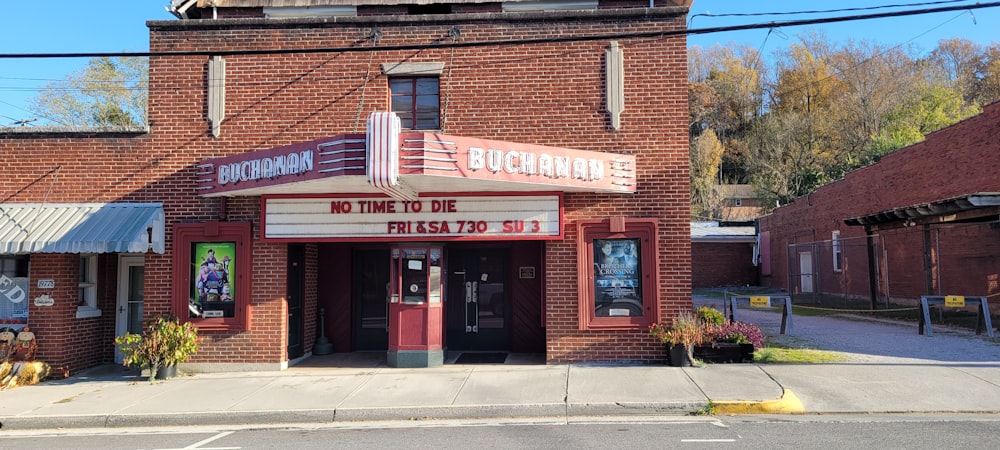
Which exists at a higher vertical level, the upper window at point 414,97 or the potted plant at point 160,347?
the upper window at point 414,97

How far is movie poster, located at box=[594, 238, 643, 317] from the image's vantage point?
12.3 meters

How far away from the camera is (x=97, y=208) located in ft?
41.7

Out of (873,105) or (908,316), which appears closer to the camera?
Answer: (908,316)

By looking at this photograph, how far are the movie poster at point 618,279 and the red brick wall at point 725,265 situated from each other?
90.0 feet

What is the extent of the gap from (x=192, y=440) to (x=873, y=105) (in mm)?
46807

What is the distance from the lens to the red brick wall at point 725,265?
127 feet

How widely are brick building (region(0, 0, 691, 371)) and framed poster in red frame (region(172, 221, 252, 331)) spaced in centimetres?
3

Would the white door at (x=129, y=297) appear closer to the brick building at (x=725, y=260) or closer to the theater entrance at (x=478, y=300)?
the theater entrance at (x=478, y=300)

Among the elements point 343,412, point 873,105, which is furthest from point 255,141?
point 873,105

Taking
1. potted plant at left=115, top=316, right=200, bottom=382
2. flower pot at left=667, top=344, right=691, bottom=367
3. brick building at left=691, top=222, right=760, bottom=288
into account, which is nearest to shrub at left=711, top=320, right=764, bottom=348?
flower pot at left=667, top=344, right=691, bottom=367

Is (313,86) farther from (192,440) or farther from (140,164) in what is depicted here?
(192,440)

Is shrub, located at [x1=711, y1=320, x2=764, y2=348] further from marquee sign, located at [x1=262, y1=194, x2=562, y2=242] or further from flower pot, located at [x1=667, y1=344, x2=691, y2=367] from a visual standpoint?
marquee sign, located at [x1=262, y1=194, x2=562, y2=242]

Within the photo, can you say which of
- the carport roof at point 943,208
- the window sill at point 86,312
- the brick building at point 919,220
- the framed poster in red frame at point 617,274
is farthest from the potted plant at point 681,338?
the window sill at point 86,312

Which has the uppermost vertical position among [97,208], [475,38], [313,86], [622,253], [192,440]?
[475,38]
